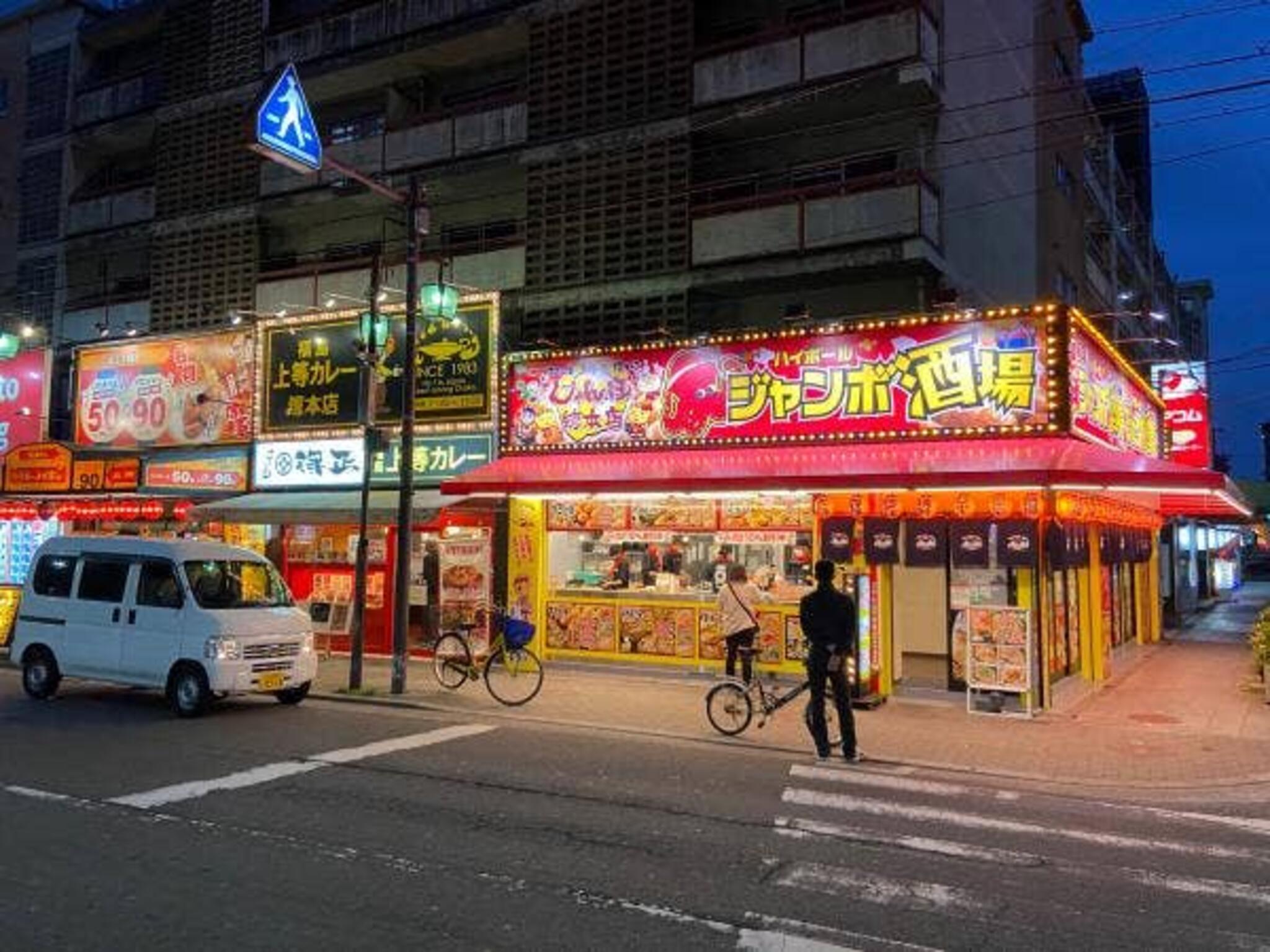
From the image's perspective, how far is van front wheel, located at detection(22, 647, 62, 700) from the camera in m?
14.0

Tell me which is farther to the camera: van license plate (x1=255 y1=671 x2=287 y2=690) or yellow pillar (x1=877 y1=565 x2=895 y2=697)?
yellow pillar (x1=877 y1=565 x2=895 y2=697)

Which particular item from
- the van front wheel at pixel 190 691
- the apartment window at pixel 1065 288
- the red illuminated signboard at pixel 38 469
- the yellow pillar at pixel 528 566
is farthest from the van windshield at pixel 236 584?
the apartment window at pixel 1065 288

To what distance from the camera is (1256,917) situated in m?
6.02

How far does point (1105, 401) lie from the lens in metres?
16.2

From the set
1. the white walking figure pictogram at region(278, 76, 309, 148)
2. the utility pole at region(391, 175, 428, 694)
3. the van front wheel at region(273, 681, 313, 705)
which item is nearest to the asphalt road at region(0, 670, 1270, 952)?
the van front wheel at region(273, 681, 313, 705)

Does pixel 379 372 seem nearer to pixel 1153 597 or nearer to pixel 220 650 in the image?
pixel 220 650

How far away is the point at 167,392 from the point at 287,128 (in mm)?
12692

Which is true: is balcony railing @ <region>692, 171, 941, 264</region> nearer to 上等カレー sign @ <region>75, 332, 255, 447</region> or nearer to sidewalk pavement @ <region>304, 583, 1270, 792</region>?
sidewalk pavement @ <region>304, 583, 1270, 792</region>

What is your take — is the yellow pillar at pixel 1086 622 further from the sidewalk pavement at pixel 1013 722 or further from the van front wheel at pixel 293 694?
the van front wheel at pixel 293 694

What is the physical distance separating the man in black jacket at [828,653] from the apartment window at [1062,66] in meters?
23.0

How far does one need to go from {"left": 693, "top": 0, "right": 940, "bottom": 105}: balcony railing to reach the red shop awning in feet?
22.2

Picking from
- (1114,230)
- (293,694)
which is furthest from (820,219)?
(1114,230)

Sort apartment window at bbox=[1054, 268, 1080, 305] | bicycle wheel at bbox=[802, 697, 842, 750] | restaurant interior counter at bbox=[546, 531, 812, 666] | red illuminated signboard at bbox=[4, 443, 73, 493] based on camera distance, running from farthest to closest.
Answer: apartment window at bbox=[1054, 268, 1080, 305]
red illuminated signboard at bbox=[4, 443, 73, 493]
restaurant interior counter at bbox=[546, 531, 812, 666]
bicycle wheel at bbox=[802, 697, 842, 750]

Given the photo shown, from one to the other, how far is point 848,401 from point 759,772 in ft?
22.5
